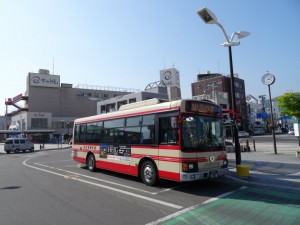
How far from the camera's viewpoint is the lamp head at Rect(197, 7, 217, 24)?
11.7m

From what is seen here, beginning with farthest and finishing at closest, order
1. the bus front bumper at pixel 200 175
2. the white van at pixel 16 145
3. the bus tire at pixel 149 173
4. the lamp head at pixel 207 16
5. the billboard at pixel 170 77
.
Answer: the billboard at pixel 170 77
the white van at pixel 16 145
the lamp head at pixel 207 16
the bus tire at pixel 149 173
the bus front bumper at pixel 200 175

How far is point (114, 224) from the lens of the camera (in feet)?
18.6

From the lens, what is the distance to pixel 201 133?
29.1 feet

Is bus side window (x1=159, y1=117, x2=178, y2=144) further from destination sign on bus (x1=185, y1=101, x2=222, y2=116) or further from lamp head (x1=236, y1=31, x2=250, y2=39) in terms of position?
lamp head (x1=236, y1=31, x2=250, y2=39)

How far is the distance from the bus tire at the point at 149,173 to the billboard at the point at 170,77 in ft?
237

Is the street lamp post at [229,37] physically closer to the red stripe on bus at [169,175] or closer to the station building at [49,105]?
the red stripe on bus at [169,175]

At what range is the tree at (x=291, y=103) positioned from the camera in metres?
15.3

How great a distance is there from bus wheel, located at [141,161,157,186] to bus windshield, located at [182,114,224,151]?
1786mm

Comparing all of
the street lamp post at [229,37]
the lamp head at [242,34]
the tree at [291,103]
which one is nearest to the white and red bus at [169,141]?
the street lamp post at [229,37]

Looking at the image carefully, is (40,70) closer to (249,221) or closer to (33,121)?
(33,121)

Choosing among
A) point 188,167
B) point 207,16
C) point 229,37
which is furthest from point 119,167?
point 229,37

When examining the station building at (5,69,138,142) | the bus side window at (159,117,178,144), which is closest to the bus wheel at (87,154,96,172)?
the bus side window at (159,117,178,144)

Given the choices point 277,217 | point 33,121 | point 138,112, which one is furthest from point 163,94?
point 277,217

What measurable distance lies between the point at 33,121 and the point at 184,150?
73232 millimetres
